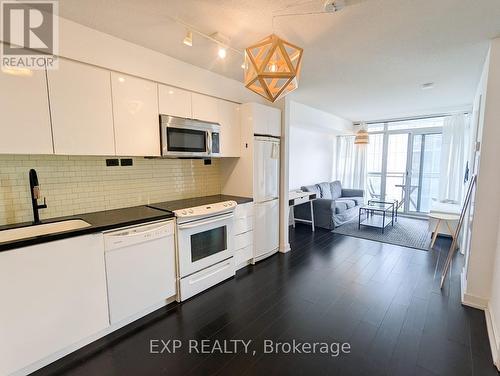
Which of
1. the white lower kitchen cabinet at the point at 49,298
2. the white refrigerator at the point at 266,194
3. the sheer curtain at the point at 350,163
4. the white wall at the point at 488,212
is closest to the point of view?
the white lower kitchen cabinet at the point at 49,298

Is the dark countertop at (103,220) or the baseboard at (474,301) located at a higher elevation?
the dark countertop at (103,220)

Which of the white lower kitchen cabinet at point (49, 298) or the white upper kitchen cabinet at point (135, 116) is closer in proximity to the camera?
the white lower kitchen cabinet at point (49, 298)

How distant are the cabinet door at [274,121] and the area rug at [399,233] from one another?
8.23ft

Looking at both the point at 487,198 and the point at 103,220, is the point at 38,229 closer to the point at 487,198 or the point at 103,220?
the point at 103,220

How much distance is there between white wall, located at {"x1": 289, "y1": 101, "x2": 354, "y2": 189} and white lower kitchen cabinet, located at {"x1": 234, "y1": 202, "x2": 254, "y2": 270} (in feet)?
8.03

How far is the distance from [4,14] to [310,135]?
5459mm

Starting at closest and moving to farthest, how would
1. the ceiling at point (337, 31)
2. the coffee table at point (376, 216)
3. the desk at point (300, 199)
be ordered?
the ceiling at point (337, 31) → the desk at point (300, 199) → the coffee table at point (376, 216)

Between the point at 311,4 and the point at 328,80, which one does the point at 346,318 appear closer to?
the point at 311,4

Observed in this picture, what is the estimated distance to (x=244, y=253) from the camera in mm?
3201

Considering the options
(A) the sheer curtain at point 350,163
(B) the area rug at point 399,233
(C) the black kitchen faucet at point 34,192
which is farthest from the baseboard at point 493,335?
(A) the sheer curtain at point 350,163

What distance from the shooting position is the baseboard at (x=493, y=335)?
67.7 inches

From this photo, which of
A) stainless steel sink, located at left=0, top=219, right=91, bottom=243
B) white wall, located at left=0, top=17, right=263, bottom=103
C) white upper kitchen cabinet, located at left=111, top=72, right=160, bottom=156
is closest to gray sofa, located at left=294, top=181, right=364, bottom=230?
white wall, located at left=0, top=17, right=263, bottom=103

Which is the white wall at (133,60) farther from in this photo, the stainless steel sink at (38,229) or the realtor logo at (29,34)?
the stainless steel sink at (38,229)

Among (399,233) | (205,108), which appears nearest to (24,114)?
(205,108)
